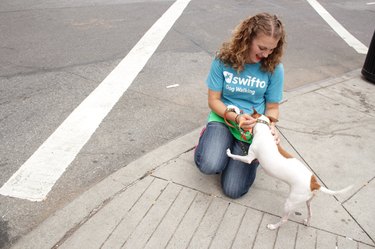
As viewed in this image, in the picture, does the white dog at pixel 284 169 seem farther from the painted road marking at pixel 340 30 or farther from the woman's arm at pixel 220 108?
the painted road marking at pixel 340 30

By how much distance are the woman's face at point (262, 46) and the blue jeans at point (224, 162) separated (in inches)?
26.7

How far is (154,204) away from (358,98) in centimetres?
338

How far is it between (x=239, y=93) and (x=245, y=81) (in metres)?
0.13

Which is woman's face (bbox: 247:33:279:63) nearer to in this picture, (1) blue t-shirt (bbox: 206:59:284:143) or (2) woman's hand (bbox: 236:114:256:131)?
(1) blue t-shirt (bbox: 206:59:284:143)

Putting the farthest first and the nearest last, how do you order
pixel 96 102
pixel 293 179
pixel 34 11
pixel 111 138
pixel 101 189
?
pixel 34 11, pixel 96 102, pixel 111 138, pixel 101 189, pixel 293 179

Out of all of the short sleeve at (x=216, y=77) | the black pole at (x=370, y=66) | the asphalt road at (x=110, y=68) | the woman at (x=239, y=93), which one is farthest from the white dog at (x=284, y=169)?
Result: the black pole at (x=370, y=66)

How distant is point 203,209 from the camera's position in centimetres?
291

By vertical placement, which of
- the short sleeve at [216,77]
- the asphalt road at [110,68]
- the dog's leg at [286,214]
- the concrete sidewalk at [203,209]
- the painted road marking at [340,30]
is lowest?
the painted road marking at [340,30]

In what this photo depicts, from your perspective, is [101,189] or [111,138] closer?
[101,189]

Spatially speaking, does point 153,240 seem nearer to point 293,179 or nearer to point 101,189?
point 101,189

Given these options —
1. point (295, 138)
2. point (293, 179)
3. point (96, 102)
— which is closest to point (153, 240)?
point (293, 179)

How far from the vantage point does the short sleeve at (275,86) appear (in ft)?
10.2

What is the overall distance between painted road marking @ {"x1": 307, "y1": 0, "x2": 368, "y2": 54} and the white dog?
5.45 m

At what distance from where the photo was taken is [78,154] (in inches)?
145
